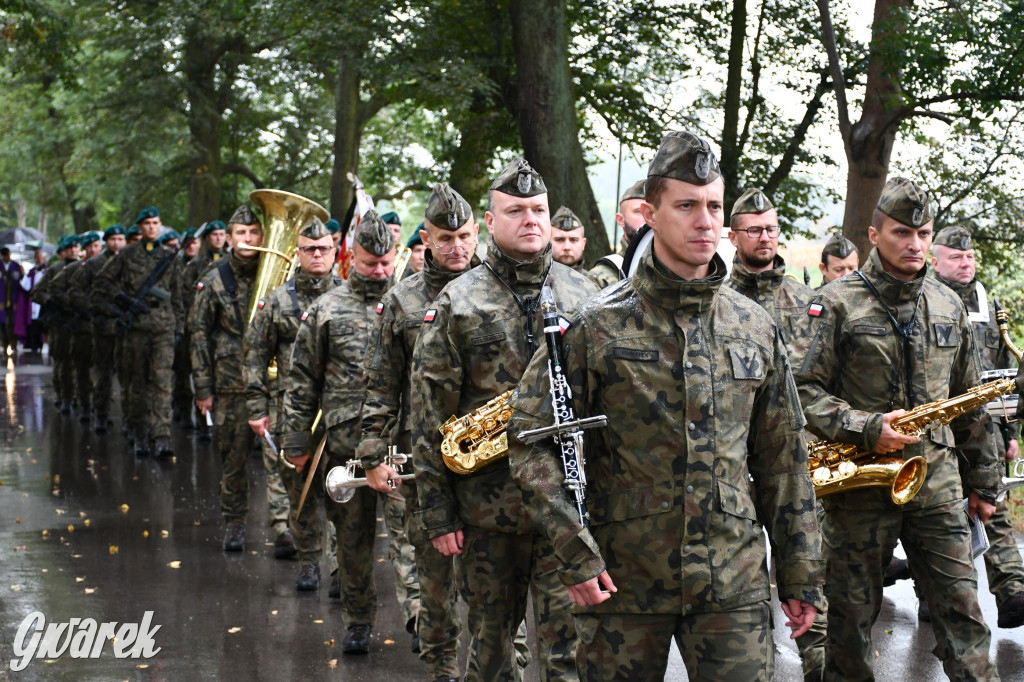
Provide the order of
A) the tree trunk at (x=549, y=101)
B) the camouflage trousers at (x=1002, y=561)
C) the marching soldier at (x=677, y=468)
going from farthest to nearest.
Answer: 1. the tree trunk at (x=549, y=101)
2. the camouflage trousers at (x=1002, y=561)
3. the marching soldier at (x=677, y=468)

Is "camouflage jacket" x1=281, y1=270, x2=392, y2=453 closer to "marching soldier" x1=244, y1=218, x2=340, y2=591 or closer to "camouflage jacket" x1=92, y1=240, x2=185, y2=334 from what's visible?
"marching soldier" x1=244, y1=218, x2=340, y2=591

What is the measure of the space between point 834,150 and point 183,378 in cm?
1040

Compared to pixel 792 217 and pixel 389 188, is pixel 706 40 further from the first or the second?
pixel 389 188

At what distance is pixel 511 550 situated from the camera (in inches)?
212

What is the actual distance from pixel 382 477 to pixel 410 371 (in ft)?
1.70

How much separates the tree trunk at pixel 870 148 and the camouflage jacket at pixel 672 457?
1155 cm

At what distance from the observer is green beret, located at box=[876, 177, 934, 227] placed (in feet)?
18.8

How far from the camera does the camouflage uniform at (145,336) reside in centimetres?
1508

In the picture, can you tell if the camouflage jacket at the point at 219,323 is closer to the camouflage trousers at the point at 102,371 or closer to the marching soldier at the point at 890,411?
the camouflage trousers at the point at 102,371

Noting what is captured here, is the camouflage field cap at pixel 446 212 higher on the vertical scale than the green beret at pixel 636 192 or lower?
lower

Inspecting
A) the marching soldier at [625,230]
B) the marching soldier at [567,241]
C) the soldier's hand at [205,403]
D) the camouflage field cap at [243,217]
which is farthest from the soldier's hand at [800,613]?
the camouflage field cap at [243,217]

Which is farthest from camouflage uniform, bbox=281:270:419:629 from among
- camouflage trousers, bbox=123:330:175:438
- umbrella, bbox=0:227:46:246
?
umbrella, bbox=0:227:46:246

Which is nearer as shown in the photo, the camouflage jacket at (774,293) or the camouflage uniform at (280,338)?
the camouflage jacket at (774,293)

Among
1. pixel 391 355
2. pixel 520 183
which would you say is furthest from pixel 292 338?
pixel 520 183
